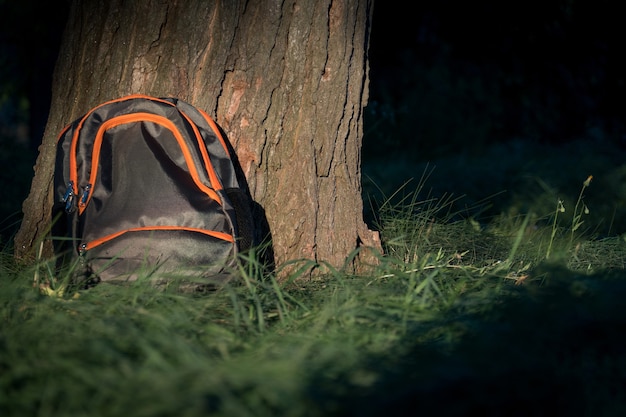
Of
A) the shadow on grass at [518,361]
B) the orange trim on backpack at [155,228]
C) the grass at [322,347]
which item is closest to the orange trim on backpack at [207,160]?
the orange trim on backpack at [155,228]

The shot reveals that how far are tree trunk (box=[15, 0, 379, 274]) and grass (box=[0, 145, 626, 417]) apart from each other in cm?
34

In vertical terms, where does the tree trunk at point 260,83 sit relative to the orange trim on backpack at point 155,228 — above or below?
above

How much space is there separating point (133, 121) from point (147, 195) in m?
0.32

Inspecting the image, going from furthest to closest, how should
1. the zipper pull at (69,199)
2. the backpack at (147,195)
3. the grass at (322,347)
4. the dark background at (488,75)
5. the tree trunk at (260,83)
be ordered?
the dark background at (488,75), the tree trunk at (260,83), the zipper pull at (69,199), the backpack at (147,195), the grass at (322,347)

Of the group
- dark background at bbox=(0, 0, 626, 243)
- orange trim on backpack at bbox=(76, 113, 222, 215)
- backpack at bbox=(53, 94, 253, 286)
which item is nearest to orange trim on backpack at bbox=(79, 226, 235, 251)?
backpack at bbox=(53, 94, 253, 286)

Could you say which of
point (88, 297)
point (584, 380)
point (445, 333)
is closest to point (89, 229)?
point (88, 297)

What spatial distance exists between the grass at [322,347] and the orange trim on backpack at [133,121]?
0.37 meters

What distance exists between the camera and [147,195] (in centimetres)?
288

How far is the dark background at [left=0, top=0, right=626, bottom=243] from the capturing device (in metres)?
9.09

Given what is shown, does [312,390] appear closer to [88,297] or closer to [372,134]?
[88,297]

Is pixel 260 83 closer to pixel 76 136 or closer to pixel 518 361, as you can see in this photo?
pixel 76 136

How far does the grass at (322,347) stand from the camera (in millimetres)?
1753

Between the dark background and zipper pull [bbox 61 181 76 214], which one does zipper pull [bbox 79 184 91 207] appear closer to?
zipper pull [bbox 61 181 76 214]

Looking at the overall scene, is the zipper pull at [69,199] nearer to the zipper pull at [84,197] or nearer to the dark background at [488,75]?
the zipper pull at [84,197]
